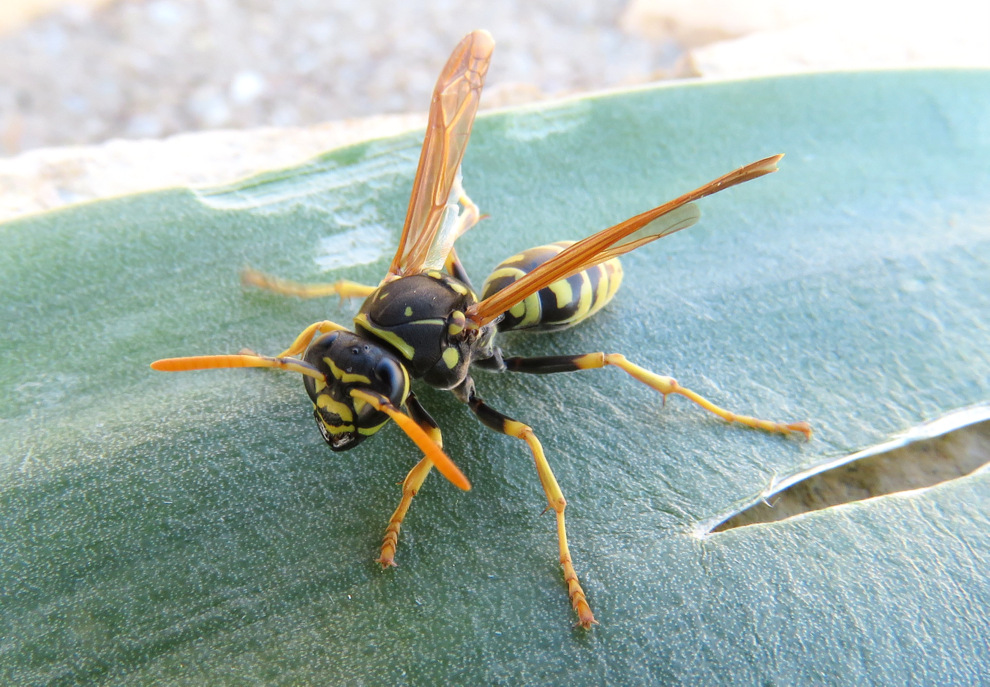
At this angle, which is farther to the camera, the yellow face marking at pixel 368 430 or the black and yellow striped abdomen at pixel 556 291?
the black and yellow striped abdomen at pixel 556 291


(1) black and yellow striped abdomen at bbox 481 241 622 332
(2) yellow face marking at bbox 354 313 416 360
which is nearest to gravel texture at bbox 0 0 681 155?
(1) black and yellow striped abdomen at bbox 481 241 622 332

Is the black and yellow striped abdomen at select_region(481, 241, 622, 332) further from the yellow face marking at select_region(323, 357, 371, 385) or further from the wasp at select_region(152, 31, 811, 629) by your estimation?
the yellow face marking at select_region(323, 357, 371, 385)

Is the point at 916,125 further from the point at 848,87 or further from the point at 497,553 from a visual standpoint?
the point at 497,553

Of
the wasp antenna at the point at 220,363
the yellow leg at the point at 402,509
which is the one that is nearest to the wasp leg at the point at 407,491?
the yellow leg at the point at 402,509

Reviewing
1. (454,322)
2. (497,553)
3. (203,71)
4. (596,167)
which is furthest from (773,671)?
(203,71)

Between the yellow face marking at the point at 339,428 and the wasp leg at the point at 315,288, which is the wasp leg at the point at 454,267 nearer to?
→ the wasp leg at the point at 315,288

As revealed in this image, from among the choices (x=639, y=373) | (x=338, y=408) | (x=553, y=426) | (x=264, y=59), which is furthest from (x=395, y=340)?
(x=264, y=59)
